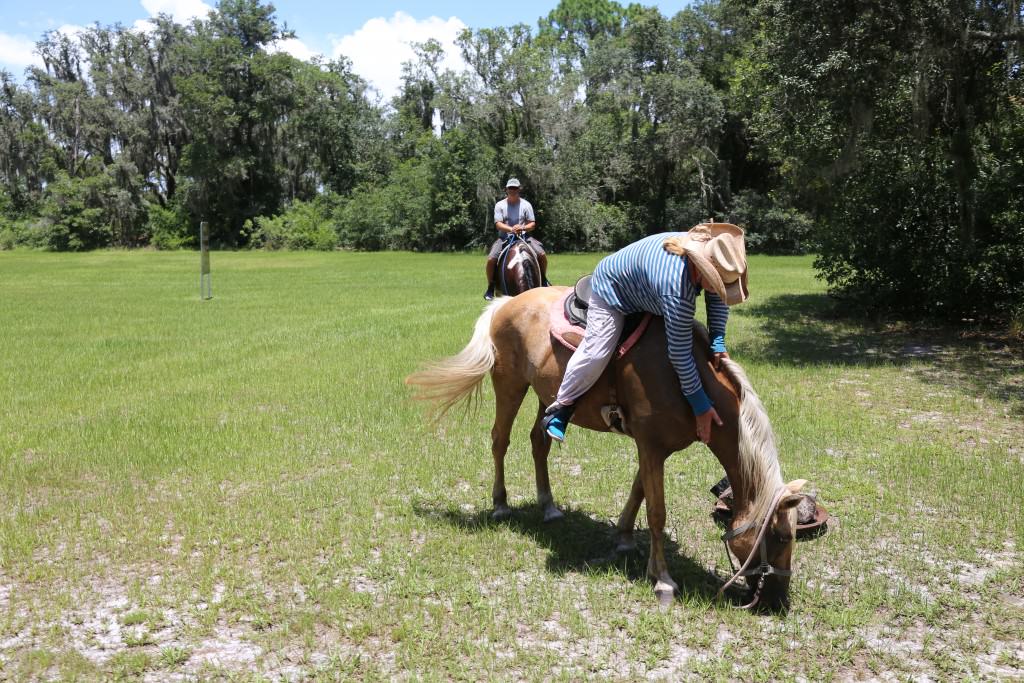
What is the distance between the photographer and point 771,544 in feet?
13.6

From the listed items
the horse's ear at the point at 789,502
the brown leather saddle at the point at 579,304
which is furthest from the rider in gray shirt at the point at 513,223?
the horse's ear at the point at 789,502

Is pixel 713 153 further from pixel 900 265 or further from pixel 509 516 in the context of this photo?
pixel 509 516

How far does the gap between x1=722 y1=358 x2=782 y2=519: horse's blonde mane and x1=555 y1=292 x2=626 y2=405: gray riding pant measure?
0.81 m

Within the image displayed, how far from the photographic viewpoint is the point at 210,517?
18.9 feet

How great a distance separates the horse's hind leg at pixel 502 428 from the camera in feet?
19.3

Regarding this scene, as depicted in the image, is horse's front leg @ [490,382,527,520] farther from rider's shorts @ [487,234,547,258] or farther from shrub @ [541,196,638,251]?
shrub @ [541,196,638,251]

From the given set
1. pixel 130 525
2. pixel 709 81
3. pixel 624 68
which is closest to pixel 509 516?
pixel 130 525

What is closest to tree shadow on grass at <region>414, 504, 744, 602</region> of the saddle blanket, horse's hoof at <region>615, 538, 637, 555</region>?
horse's hoof at <region>615, 538, 637, 555</region>

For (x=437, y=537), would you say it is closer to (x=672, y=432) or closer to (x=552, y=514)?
(x=552, y=514)

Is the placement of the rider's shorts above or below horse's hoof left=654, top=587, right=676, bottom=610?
above

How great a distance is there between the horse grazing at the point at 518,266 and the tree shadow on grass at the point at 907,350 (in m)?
3.89

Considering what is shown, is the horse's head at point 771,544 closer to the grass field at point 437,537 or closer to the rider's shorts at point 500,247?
the grass field at point 437,537

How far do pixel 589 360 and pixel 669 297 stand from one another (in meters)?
0.72

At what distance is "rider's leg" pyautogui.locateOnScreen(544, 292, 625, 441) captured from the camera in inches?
181
